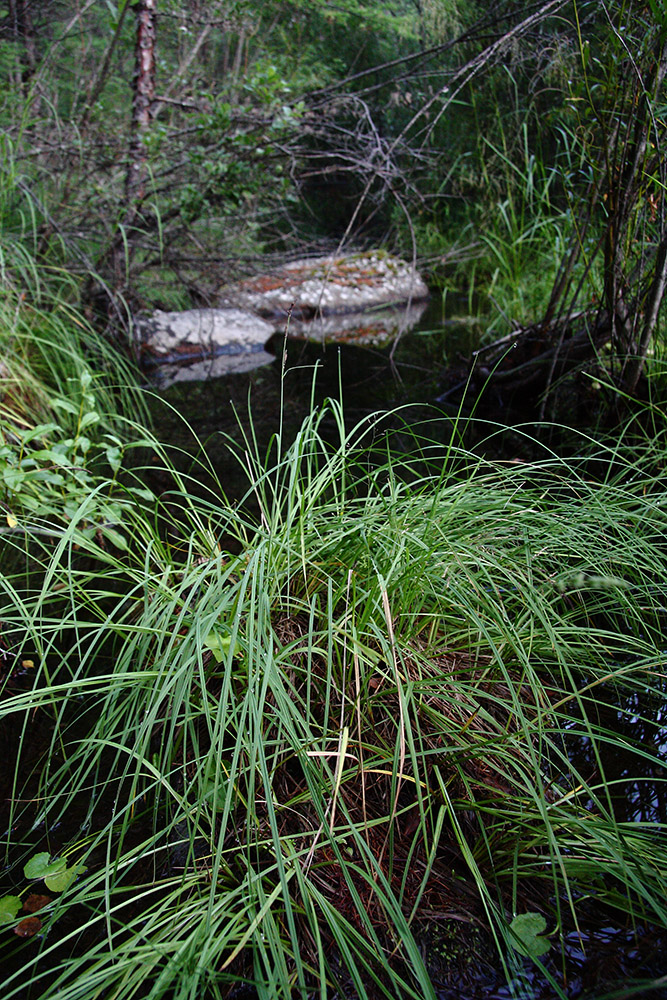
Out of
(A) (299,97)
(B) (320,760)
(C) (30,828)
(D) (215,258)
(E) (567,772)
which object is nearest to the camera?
(B) (320,760)

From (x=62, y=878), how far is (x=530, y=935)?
0.65 m

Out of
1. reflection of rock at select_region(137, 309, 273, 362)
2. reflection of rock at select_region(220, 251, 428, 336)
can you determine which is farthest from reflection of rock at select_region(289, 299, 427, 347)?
reflection of rock at select_region(137, 309, 273, 362)

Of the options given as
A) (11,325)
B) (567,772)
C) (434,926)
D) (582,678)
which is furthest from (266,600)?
(11,325)

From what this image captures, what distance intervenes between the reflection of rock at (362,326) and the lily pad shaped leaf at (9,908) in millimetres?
3622

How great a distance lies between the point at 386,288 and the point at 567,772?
5423 millimetres

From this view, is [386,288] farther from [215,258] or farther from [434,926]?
[434,926]

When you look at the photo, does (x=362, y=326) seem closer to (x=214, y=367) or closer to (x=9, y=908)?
(x=214, y=367)

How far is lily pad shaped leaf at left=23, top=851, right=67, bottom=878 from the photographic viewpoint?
3.22 ft

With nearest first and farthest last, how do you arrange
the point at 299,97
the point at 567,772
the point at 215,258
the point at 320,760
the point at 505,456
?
the point at 320,760
the point at 567,772
the point at 505,456
the point at 299,97
the point at 215,258

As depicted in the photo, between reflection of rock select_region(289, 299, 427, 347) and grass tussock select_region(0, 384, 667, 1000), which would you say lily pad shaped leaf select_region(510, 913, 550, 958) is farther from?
reflection of rock select_region(289, 299, 427, 347)

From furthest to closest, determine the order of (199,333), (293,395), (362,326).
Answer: (362,326) < (199,333) < (293,395)

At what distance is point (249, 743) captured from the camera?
2.92 feet

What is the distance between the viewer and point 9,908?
0.94m

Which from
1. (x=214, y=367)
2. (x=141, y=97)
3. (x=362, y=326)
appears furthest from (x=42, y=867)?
(x=362, y=326)
